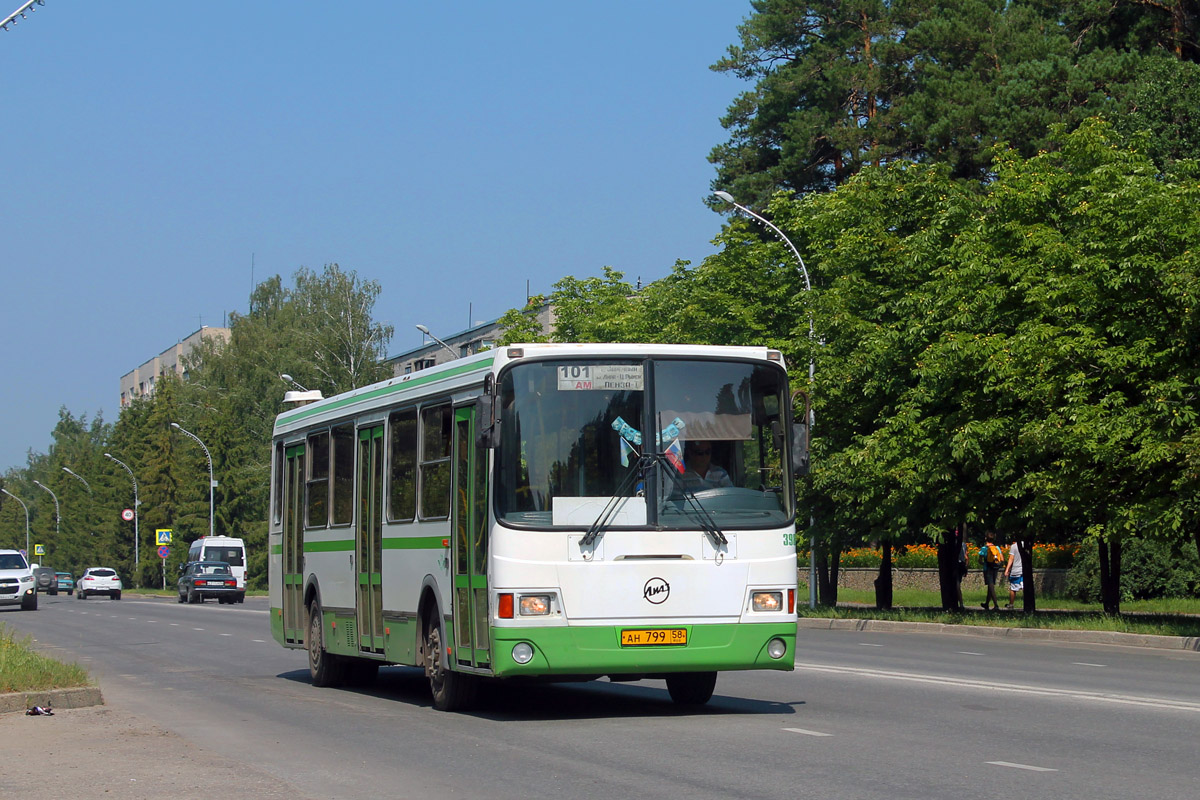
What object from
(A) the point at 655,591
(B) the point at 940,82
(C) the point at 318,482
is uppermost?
(B) the point at 940,82

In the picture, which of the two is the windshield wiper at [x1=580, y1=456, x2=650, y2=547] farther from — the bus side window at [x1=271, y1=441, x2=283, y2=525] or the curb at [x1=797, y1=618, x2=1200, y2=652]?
the curb at [x1=797, y1=618, x2=1200, y2=652]

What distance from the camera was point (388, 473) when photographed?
15.5m

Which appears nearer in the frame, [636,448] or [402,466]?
[636,448]

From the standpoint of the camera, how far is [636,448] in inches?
511

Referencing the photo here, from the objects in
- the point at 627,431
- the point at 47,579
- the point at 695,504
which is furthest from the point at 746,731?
the point at 47,579

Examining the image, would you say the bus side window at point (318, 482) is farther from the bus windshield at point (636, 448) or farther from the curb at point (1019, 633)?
the curb at point (1019, 633)

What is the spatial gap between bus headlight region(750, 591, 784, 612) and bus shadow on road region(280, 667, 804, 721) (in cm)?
102

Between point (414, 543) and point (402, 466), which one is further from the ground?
point (402, 466)

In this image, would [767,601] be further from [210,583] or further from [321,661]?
[210,583]

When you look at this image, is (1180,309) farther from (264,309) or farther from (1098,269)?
(264,309)

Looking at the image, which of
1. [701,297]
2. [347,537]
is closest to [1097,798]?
[347,537]

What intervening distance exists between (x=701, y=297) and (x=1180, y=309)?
15.6 metres

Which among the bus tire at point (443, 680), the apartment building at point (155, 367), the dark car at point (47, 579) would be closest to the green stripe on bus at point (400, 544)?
the bus tire at point (443, 680)

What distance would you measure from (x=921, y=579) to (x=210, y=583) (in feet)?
89.5
